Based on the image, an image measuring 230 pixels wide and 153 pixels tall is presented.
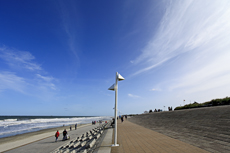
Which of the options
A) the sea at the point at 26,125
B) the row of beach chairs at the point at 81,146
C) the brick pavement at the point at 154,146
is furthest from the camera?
the sea at the point at 26,125

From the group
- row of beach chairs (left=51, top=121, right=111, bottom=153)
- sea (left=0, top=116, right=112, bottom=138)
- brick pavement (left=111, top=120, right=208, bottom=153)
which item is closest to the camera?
brick pavement (left=111, top=120, right=208, bottom=153)

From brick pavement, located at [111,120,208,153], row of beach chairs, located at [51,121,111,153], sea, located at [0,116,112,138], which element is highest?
brick pavement, located at [111,120,208,153]

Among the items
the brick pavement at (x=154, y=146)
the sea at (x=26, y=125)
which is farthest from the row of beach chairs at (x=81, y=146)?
the sea at (x=26, y=125)

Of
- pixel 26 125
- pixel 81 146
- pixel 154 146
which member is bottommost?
pixel 26 125

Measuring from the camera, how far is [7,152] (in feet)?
37.8

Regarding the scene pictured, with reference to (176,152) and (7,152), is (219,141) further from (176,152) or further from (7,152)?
(7,152)

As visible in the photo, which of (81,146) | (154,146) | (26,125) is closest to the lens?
(154,146)

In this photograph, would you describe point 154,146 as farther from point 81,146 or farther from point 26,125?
point 26,125

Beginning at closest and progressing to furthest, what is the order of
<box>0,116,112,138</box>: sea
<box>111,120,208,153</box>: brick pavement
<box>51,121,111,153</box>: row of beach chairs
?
1. <box>111,120,208,153</box>: brick pavement
2. <box>51,121,111,153</box>: row of beach chairs
3. <box>0,116,112,138</box>: sea

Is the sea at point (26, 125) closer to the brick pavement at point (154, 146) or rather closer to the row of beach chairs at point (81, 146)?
the row of beach chairs at point (81, 146)

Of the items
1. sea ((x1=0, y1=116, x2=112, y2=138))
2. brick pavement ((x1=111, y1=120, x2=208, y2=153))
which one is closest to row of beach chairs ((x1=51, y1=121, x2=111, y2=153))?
brick pavement ((x1=111, y1=120, x2=208, y2=153))

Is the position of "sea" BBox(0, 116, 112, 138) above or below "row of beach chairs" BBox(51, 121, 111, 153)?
below

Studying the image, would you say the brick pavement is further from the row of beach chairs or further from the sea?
the sea

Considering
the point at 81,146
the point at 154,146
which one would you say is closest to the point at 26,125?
the point at 81,146
